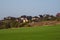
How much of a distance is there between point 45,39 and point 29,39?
1437 mm

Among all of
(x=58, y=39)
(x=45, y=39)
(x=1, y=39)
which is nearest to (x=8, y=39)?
(x=1, y=39)

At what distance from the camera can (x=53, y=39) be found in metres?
15.1

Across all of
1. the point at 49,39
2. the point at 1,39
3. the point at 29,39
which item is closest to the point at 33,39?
the point at 29,39

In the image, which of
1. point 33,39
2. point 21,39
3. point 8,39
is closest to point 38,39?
point 33,39

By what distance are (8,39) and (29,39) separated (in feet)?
6.57

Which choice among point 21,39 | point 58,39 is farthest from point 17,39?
point 58,39

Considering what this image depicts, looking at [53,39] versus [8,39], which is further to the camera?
[8,39]

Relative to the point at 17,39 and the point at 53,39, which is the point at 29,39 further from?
the point at 53,39

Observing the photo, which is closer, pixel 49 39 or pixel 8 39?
pixel 49 39

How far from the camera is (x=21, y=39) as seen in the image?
52.5 ft

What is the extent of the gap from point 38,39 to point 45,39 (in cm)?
61

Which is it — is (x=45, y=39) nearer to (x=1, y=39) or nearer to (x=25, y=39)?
(x=25, y=39)

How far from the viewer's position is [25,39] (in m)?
15.9

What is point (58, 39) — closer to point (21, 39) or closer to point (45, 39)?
point (45, 39)
